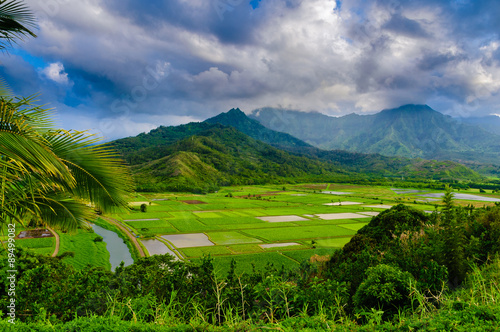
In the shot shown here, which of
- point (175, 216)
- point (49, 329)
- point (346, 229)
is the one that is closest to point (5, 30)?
point (49, 329)

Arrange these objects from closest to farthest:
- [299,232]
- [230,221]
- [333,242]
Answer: [333,242]
[299,232]
[230,221]

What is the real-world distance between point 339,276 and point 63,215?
8567 mm

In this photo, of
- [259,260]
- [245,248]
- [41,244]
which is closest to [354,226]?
[245,248]

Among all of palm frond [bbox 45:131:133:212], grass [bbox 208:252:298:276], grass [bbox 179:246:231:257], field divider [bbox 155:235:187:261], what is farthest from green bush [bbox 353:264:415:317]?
grass [bbox 179:246:231:257]

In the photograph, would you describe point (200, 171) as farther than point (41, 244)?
Yes

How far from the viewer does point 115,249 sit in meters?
31.1

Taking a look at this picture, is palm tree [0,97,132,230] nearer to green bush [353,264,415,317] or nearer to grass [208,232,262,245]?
green bush [353,264,415,317]

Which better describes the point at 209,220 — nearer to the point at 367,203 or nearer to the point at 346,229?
the point at 346,229

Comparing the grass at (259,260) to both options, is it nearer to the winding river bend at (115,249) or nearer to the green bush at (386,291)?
the winding river bend at (115,249)

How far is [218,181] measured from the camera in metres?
126

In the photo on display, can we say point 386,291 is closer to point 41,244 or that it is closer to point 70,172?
point 70,172

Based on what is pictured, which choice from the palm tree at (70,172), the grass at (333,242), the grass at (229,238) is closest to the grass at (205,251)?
the grass at (229,238)

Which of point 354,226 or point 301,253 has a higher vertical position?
point 354,226

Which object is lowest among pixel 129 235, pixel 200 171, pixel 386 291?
pixel 129 235
